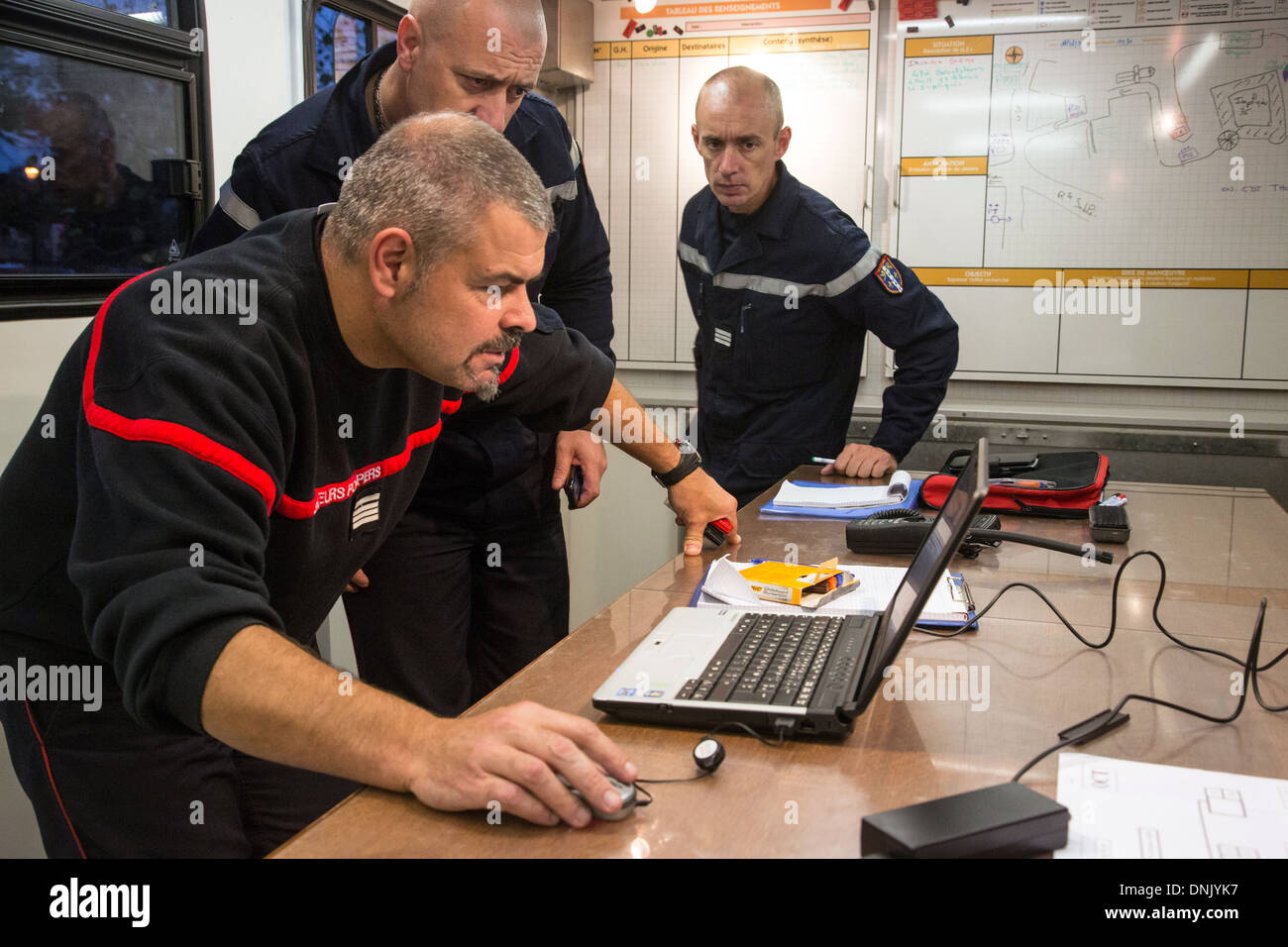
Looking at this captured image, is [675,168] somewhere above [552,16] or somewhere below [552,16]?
below

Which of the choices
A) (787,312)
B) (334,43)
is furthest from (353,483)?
(334,43)

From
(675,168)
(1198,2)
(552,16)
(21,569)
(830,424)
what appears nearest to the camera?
(21,569)

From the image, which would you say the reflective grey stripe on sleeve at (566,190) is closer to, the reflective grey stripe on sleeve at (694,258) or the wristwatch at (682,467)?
the wristwatch at (682,467)

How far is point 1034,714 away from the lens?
113 cm

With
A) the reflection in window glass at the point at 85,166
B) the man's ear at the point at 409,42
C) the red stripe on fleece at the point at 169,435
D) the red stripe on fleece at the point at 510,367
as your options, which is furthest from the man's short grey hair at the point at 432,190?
the reflection in window glass at the point at 85,166

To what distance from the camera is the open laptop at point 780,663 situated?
104cm

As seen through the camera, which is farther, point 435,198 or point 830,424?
point 830,424

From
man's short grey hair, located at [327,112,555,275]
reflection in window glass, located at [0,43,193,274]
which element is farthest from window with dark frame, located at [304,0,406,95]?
man's short grey hair, located at [327,112,555,275]

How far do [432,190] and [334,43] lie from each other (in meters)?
2.01

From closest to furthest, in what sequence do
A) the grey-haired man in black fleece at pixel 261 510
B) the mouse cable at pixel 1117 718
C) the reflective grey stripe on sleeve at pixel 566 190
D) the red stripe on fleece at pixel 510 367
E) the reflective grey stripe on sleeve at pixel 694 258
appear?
the grey-haired man in black fleece at pixel 261 510 → the mouse cable at pixel 1117 718 → the red stripe on fleece at pixel 510 367 → the reflective grey stripe on sleeve at pixel 566 190 → the reflective grey stripe on sleeve at pixel 694 258

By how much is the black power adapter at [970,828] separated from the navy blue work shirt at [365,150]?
108cm
